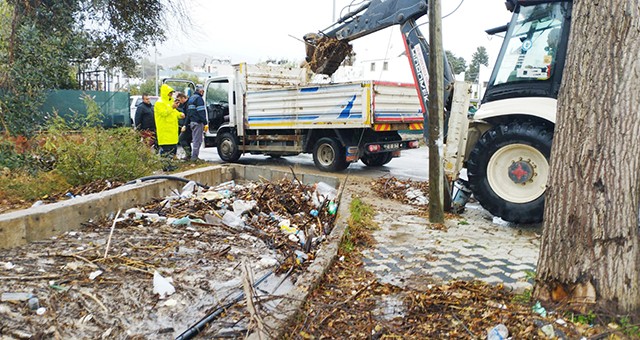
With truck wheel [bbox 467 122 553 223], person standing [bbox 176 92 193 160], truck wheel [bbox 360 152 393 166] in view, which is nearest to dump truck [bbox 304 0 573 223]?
truck wheel [bbox 467 122 553 223]

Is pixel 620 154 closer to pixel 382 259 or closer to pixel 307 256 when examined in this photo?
pixel 382 259

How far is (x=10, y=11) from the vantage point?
8.55 meters

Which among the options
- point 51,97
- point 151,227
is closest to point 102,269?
point 151,227

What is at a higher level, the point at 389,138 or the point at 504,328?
the point at 389,138

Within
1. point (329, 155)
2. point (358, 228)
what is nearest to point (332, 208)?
point (358, 228)

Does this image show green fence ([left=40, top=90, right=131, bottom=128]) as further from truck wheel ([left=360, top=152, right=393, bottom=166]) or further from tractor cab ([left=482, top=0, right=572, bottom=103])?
tractor cab ([left=482, top=0, right=572, bottom=103])

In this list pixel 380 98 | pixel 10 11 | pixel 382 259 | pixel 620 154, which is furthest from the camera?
pixel 380 98

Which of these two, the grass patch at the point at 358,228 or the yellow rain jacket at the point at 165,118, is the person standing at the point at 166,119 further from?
the grass patch at the point at 358,228

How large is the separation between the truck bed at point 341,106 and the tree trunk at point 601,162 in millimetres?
6545

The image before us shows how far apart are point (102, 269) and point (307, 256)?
173cm

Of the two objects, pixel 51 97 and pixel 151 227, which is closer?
pixel 151 227

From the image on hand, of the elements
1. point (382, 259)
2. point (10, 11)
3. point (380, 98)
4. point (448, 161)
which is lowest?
point (382, 259)

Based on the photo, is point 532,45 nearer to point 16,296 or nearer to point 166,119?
point 16,296

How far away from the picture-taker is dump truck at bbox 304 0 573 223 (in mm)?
5312
